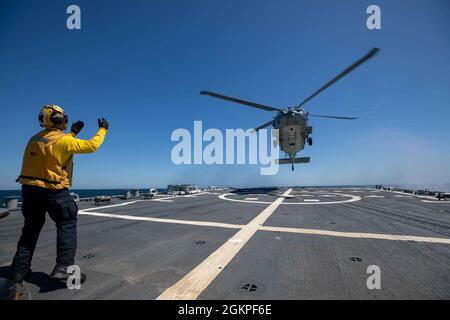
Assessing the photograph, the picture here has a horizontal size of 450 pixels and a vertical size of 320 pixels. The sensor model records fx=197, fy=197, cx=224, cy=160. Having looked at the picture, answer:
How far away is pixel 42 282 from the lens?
312cm

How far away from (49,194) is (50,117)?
4.17 ft

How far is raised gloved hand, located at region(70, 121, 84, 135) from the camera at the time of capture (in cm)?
353

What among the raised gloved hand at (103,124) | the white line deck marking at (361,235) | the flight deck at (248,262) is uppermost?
the raised gloved hand at (103,124)

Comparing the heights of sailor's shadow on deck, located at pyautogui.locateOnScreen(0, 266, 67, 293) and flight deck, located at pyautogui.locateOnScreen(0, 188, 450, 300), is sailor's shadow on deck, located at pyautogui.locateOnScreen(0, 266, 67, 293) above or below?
above

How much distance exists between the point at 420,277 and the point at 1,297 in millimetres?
5726

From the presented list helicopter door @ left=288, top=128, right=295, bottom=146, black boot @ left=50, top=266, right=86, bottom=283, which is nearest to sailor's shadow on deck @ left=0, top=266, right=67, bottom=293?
black boot @ left=50, top=266, right=86, bottom=283

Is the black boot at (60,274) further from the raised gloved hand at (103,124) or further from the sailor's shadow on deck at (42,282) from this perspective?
the raised gloved hand at (103,124)

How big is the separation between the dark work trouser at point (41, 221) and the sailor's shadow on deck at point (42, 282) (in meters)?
0.29

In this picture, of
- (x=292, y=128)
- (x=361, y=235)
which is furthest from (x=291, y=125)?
(x=361, y=235)

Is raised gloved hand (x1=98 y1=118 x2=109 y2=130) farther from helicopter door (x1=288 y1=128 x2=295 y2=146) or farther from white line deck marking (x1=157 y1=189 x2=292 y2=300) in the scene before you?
helicopter door (x1=288 y1=128 x2=295 y2=146)

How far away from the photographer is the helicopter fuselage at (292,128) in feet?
78.8

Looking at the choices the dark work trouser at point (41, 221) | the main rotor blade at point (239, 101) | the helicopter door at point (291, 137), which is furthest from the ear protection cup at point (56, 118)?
the helicopter door at point (291, 137)

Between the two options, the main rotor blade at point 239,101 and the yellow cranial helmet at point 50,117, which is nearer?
the yellow cranial helmet at point 50,117
